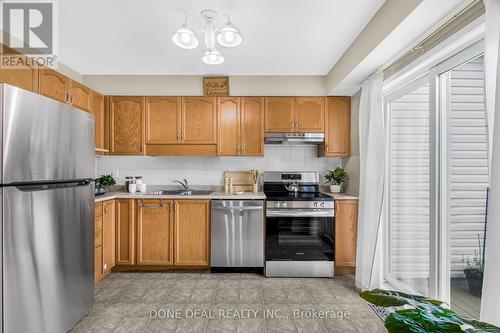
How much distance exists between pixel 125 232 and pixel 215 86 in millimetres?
2131

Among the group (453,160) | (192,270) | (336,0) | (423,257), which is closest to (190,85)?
(336,0)

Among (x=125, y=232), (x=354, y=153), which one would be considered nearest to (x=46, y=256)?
(x=125, y=232)

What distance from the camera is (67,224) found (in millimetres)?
1836

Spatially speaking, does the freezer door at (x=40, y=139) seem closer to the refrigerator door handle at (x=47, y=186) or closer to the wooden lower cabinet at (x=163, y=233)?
the refrigerator door handle at (x=47, y=186)

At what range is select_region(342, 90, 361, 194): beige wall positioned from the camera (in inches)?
125

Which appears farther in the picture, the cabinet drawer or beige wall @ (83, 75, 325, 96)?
beige wall @ (83, 75, 325, 96)

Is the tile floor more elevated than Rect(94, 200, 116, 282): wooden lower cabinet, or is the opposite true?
Rect(94, 200, 116, 282): wooden lower cabinet

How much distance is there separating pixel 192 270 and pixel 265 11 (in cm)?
282

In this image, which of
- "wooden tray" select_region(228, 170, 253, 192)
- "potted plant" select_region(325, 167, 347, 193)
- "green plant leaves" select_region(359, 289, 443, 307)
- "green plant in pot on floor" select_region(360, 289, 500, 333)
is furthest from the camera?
"wooden tray" select_region(228, 170, 253, 192)

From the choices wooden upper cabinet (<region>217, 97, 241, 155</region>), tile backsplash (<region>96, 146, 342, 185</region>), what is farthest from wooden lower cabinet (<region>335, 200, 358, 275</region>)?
wooden upper cabinet (<region>217, 97, 241, 155</region>)

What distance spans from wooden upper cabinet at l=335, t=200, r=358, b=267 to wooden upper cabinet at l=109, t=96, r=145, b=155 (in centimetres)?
261

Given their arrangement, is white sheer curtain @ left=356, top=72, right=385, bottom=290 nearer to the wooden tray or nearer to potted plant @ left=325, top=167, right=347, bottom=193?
potted plant @ left=325, top=167, right=347, bottom=193

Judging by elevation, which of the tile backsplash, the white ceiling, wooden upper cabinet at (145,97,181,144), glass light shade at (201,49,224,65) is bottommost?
the tile backsplash

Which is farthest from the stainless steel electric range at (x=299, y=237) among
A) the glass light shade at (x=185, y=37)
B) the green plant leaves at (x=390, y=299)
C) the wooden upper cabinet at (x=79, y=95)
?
the wooden upper cabinet at (x=79, y=95)
